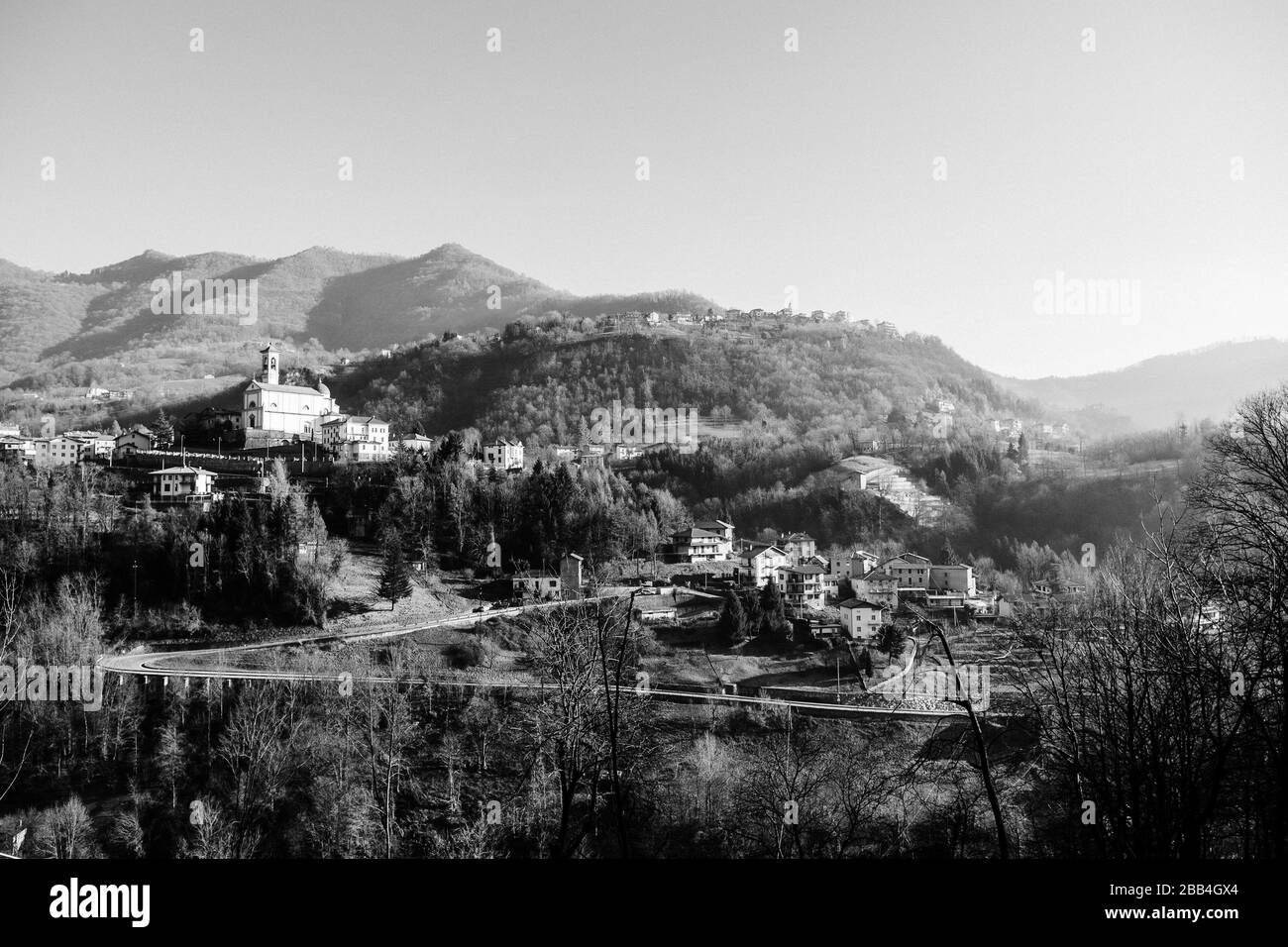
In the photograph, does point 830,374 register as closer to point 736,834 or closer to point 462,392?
point 462,392

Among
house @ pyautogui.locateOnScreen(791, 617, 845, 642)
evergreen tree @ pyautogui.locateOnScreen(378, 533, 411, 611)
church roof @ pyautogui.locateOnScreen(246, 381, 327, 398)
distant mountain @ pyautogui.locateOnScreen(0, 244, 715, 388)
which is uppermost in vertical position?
distant mountain @ pyautogui.locateOnScreen(0, 244, 715, 388)

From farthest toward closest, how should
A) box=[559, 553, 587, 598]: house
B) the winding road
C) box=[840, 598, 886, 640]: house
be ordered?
box=[559, 553, 587, 598]: house < box=[840, 598, 886, 640]: house < the winding road

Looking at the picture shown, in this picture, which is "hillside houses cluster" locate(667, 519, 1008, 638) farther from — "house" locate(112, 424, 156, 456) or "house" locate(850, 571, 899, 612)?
"house" locate(112, 424, 156, 456)

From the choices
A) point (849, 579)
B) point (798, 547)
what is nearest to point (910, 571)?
point (849, 579)

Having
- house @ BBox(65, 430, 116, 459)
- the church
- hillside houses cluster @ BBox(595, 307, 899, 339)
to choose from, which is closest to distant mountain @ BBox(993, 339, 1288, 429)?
hillside houses cluster @ BBox(595, 307, 899, 339)

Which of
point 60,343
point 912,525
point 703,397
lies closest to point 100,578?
point 912,525

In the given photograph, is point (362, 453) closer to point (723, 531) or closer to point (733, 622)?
point (723, 531)
